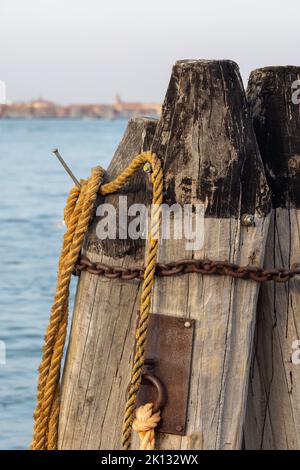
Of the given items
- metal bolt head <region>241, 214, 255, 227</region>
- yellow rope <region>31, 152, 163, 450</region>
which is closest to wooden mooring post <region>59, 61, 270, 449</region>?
metal bolt head <region>241, 214, 255, 227</region>

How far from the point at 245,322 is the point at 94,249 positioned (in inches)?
21.7

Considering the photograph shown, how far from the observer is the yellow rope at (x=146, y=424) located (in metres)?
3.37

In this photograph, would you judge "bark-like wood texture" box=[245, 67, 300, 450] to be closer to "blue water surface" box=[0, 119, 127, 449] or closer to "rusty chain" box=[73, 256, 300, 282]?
"rusty chain" box=[73, 256, 300, 282]

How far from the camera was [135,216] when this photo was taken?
3.52m

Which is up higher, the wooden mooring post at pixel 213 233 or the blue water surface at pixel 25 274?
the blue water surface at pixel 25 274

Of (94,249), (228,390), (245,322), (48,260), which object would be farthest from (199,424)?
(48,260)

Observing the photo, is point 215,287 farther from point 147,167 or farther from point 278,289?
point 147,167

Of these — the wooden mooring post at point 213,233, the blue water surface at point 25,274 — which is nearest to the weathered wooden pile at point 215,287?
the wooden mooring post at point 213,233

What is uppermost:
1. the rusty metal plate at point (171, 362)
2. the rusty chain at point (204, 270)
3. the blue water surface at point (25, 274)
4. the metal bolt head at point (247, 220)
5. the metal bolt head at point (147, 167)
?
the blue water surface at point (25, 274)

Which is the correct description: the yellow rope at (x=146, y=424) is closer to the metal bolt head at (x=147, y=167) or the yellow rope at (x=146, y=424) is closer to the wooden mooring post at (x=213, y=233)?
the wooden mooring post at (x=213, y=233)

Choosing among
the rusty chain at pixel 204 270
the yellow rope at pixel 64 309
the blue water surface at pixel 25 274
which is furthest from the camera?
the blue water surface at pixel 25 274

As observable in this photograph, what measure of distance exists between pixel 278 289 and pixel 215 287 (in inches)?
12.5

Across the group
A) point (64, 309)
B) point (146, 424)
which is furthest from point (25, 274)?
point (146, 424)
